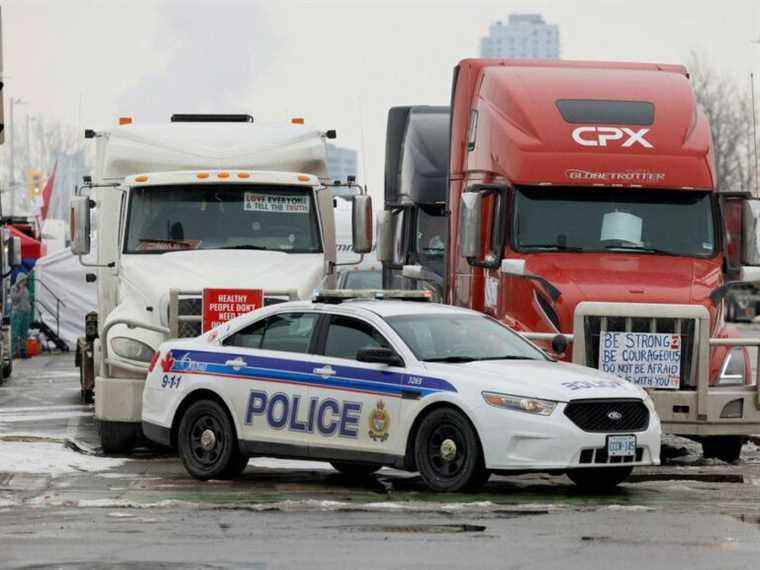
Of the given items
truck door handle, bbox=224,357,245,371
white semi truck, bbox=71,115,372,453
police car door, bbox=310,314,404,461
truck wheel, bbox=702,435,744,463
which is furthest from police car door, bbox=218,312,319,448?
truck wheel, bbox=702,435,744,463

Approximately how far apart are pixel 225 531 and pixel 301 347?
370 cm

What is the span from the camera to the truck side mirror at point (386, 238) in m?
25.6

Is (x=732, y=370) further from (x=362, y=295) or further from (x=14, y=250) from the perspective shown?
(x=14, y=250)

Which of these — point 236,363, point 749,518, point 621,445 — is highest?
point 236,363

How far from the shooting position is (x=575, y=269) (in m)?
18.4

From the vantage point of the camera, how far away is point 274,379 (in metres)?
15.9

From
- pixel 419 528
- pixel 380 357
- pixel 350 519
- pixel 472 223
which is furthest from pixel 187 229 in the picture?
pixel 419 528

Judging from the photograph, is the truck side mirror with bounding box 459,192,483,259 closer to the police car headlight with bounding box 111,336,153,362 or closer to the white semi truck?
the white semi truck

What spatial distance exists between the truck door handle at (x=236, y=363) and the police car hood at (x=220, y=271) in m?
2.90

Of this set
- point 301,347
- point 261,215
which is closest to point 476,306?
point 261,215

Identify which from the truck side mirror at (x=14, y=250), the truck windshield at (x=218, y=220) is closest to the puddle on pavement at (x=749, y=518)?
the truck windshield at (x=218, y=220)

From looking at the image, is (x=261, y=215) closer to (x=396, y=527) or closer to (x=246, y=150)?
(x=246, y=150)

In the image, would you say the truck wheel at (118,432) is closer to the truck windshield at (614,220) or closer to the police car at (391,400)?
the police car at (391,400)

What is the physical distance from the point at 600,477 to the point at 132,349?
5755 mm
